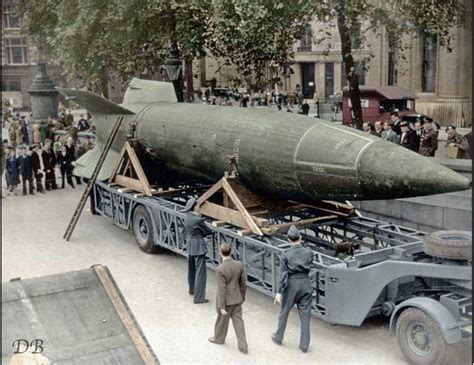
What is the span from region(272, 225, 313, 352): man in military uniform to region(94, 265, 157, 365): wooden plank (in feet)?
5.24

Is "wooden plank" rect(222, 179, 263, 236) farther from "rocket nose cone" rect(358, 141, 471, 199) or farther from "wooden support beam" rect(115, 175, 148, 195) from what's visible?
"wooden support beam" rect(115, 175, 148, 195)

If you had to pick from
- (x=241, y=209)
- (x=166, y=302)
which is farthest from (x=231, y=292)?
(x=166, y=302)

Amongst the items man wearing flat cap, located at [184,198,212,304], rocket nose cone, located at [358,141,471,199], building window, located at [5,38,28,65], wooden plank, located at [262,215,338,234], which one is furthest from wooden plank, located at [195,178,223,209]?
building window, located at [5,38,28,65]

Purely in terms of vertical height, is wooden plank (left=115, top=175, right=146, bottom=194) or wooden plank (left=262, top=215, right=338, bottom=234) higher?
wooden plank (left=115, top=175, right=146, bottom=194)

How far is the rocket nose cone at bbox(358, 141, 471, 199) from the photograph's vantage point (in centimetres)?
688

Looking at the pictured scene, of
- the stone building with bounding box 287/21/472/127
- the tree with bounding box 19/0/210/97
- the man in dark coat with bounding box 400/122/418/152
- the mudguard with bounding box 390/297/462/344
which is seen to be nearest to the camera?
the mudguard with bounding box 390/297/462/344

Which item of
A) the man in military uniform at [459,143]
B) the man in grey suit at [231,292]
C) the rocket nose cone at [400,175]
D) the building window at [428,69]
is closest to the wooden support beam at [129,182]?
the man in grey suit at [231,292]

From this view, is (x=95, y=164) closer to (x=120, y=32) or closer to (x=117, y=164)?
(x=117, y=164)

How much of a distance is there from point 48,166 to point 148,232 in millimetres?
6418

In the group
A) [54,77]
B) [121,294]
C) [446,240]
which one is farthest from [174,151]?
[54,77]

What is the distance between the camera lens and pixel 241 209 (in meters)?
8.83

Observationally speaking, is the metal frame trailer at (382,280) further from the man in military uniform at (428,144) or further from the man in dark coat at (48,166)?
the man in dark coat at (48,166)

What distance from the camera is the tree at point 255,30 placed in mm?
13867

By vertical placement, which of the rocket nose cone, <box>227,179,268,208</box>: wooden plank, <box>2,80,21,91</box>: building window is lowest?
<box>227,179,268,208</box>: wooden plank
